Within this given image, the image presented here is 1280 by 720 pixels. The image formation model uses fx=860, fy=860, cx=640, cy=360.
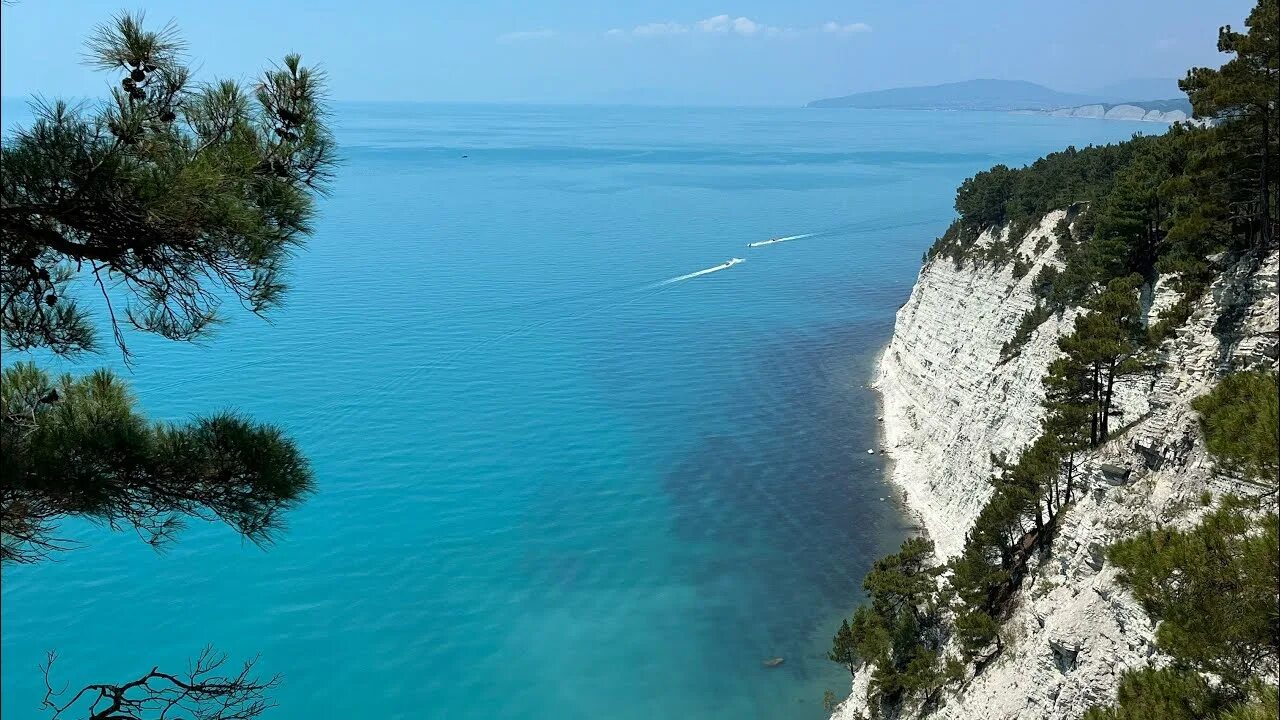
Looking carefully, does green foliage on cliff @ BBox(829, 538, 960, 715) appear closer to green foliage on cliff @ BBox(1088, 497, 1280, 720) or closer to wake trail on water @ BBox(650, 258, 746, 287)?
green foliage on cliff @ BBox(1088, 497, 1280, 720)

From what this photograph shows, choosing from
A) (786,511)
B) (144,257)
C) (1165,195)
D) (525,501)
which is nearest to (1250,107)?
(1165,195)

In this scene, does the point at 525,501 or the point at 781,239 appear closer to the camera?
the point at 525,501

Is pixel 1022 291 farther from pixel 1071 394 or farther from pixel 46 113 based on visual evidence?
pixel 46 113

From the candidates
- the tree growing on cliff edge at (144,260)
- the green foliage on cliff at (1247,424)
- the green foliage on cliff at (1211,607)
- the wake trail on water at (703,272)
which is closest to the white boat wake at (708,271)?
the wake trail on water at (703,272)

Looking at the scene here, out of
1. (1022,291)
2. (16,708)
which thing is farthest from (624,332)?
(16,708)

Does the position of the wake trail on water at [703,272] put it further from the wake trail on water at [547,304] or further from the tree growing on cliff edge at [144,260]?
the tree growing on cliff edge at [144,260]

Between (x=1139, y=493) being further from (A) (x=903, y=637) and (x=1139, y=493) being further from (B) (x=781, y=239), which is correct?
(B) (x=781, y=239)
